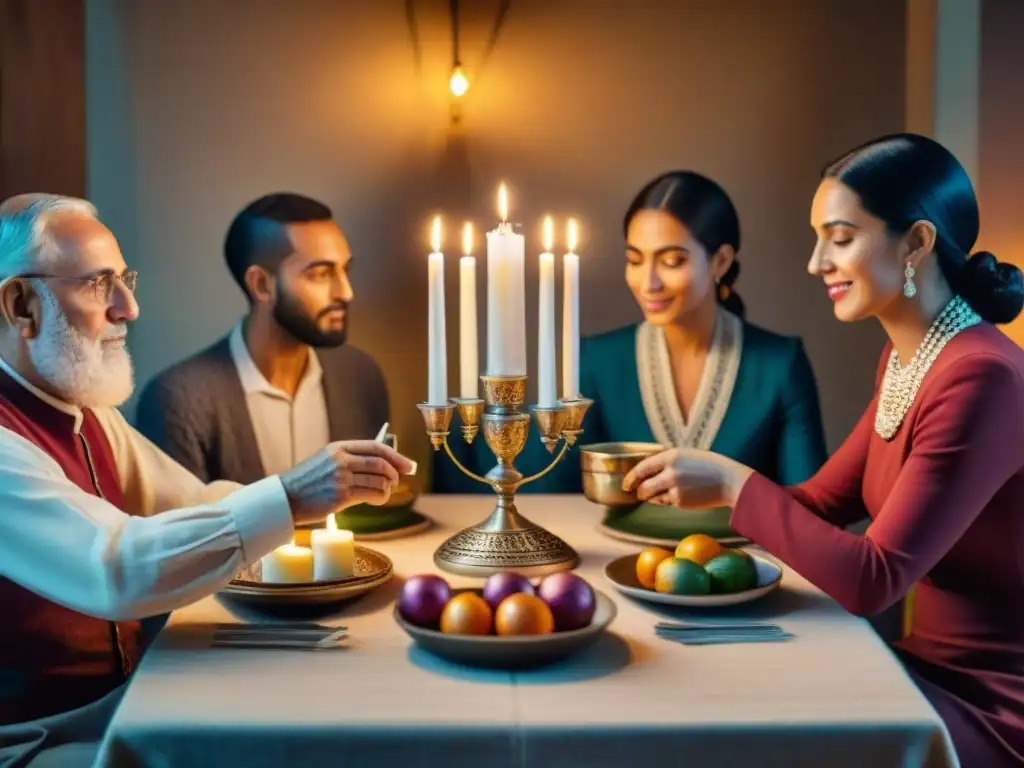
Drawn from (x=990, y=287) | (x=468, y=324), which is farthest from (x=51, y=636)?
(x=990, y=287)

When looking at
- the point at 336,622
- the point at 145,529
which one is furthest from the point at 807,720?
the point at 145,529

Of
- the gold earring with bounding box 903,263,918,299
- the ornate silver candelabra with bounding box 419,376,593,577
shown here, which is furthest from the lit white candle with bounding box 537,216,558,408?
the gold earring with bounding box 903,263,918,299

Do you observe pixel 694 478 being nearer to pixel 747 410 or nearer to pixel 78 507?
pixel 747 410

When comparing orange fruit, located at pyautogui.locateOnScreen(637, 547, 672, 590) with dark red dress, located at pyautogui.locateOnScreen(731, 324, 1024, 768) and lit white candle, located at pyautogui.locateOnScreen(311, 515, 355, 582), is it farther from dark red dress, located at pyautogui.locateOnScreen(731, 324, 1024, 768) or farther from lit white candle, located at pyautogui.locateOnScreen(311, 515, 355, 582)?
lit white candle, located at pyautogui.locateOnScreen(311, 515, 355, 582)

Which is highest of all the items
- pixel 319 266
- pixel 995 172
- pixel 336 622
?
pixel 995 172

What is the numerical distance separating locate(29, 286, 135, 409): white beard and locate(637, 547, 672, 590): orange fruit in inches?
36.9

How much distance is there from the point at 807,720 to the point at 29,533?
3.50ft

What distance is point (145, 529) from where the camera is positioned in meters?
1.43

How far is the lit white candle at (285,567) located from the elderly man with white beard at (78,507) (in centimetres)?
15

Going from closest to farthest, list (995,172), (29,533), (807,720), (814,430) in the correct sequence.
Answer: (807,720)
(29,533)
(995,172)
(814,430)

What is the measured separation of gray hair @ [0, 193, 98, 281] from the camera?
5.31 ft

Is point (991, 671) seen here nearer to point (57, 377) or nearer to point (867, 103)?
point (867, 103)

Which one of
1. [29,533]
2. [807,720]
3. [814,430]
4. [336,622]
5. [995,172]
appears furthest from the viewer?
[814,430]

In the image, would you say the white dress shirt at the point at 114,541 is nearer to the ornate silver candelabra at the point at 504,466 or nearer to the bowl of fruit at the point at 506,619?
the bowl of fruit at the point at 506,619
